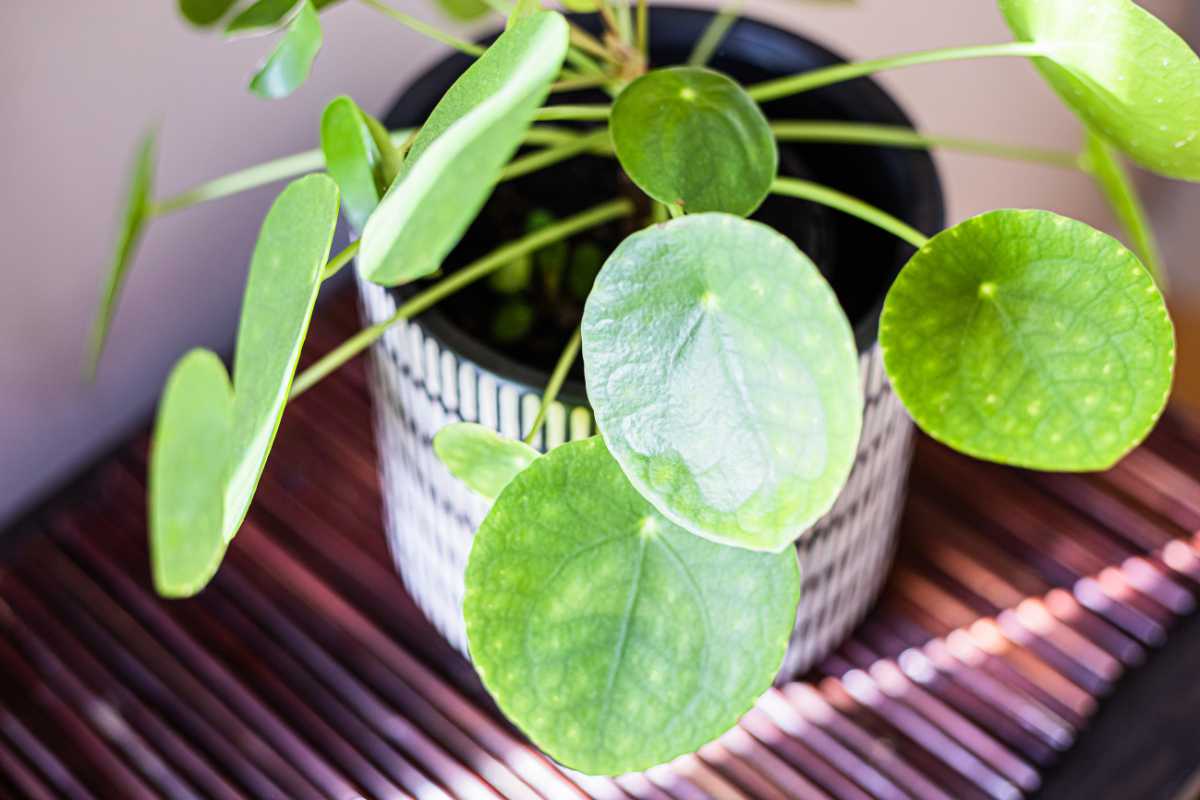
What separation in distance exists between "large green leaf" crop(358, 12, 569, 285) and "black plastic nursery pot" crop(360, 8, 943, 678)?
211mm

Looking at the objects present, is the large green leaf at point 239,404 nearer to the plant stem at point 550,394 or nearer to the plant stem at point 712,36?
the plant stem at point 550,394

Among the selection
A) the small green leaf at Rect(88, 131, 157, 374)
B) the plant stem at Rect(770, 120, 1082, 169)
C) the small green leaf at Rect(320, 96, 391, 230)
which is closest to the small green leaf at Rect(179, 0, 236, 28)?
the small green leaf at Rect(88, 131, 157, 374)

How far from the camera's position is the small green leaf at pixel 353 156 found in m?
0.55

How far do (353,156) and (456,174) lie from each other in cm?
17

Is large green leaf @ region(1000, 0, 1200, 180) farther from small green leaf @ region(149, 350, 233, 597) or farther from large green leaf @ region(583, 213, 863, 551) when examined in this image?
small green leaf @ region(149, 350, 233, 597)

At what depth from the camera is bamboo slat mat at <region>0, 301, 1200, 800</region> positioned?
0.79 metres

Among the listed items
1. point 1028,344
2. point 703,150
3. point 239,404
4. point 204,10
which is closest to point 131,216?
point 204,10

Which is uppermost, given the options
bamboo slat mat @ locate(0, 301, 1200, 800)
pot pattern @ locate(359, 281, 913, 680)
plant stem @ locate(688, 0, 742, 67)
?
plant stem @ locate(688, 0, 742, 67)

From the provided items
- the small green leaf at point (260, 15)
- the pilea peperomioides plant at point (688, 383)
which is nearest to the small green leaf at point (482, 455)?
the pilea peperomioides plant at point (688, 383)

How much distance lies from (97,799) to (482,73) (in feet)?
1.75

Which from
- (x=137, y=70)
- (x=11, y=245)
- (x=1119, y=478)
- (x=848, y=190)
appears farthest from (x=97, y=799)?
(x=1119, y=478)

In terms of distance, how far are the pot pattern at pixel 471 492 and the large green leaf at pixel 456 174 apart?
21 centimetres

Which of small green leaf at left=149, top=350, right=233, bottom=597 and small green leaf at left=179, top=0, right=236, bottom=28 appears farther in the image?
small green leaf at left=179, top=0, right=236, bottom=28

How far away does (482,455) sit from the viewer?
1.92ft
